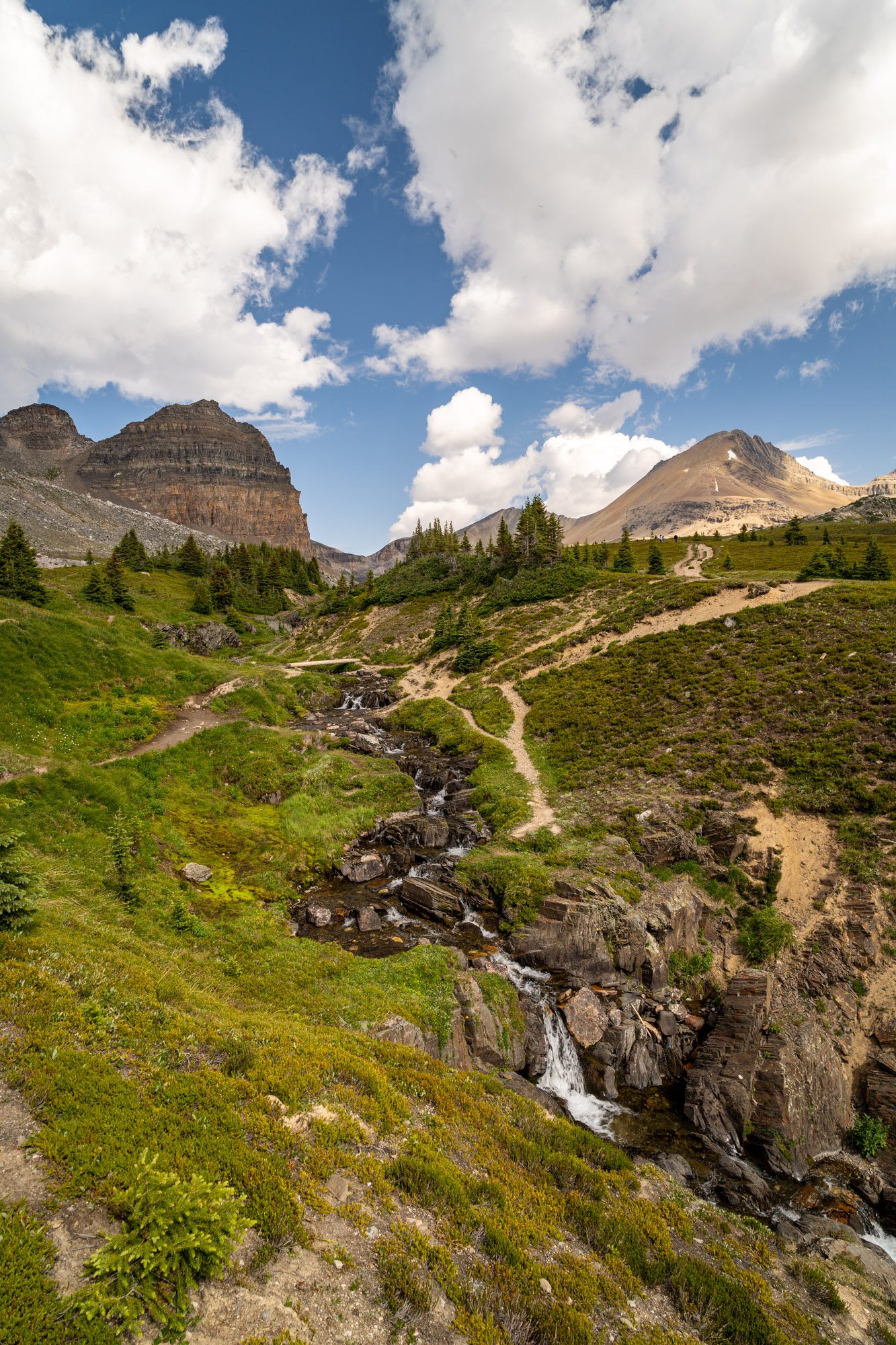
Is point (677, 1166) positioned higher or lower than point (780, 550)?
lower

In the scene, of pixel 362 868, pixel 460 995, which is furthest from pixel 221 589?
pixel 460 995

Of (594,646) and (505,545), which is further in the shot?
(505,545)

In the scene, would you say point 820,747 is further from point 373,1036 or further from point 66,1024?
point 66,1024

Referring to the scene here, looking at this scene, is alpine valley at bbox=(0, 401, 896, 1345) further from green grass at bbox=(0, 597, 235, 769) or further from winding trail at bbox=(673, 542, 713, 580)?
winding trail at bbox=(673, 542, 713, 580)

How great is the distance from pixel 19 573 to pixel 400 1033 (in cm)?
5436

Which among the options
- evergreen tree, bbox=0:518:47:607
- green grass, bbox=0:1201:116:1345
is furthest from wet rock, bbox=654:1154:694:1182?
evergreen tree, bbox=0:518:47:607

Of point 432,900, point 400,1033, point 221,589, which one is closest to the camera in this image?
point 400,1033

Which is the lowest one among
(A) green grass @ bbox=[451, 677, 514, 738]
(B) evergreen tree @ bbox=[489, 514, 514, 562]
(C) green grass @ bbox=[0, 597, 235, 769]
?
(A) green grass @ bbox=[451, 677, 514, 738]

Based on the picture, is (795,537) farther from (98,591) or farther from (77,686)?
(98,591)

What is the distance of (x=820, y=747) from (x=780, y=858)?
840cm

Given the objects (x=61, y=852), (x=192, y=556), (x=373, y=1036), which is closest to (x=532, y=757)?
(x=373, y=1036)

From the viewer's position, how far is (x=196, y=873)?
73.8 ft

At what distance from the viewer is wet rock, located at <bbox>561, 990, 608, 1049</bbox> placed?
753 inches

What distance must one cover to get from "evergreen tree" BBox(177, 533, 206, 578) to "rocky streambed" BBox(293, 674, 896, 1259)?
326ft
